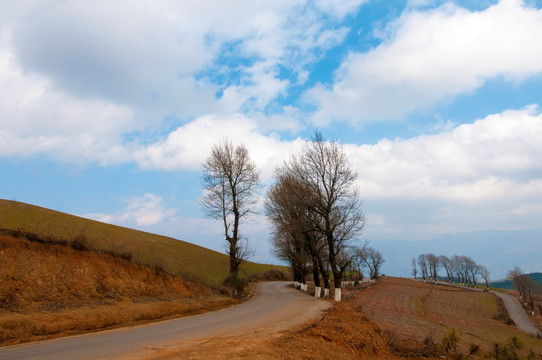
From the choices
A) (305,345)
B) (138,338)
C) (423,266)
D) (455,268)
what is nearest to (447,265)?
(455,268)

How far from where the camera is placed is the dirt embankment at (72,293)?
12750 mm

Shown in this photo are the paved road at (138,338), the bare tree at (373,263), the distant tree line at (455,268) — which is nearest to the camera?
the paved road at (138,338)

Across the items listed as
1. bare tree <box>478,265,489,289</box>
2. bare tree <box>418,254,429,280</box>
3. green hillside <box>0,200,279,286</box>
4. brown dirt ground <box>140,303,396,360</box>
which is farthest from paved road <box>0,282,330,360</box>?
bare tree <box>418,254,429,280</box>

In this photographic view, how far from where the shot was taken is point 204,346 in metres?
9.49

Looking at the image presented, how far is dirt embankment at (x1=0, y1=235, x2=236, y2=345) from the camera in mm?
12750

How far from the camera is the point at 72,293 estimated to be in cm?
1642

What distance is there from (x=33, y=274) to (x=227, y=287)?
16903 mm

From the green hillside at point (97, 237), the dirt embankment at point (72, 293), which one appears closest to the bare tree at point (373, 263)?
the green hillside at point (97, 237)

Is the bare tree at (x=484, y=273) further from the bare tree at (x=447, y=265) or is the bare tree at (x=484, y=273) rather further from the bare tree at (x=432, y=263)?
the bare tree at (x=432, y=263)

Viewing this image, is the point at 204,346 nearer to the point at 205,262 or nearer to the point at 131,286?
the point at 131,286

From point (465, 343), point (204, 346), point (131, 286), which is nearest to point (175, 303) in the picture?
point (131, 286)

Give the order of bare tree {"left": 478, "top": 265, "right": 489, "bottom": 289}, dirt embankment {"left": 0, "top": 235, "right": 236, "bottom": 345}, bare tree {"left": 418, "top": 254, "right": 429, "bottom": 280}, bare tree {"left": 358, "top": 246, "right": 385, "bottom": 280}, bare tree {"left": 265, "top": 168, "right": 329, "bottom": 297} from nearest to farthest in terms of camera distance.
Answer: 1. dirt embankment {"left": 0, "top": 235, "right": 236, "bottom": 345}
2. bare tree {"left": 265, "top": 168, "right": 329, "bottom": 297}
3. bare tree {"left": 358, "top": 246, "right": 385, "bottom": 280}
4. bare tree {"left": 478, "top": 265, "right": 489, "bottom": 289}
5. bare tree {"left": 418, "top": 254, "right": 429, "bottom": 280}

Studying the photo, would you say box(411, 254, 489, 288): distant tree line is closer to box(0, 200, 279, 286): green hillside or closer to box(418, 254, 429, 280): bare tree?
box(418, 254, 429, 280): bare tree

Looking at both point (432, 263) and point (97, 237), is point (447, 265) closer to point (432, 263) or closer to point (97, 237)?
point (432, 263)
